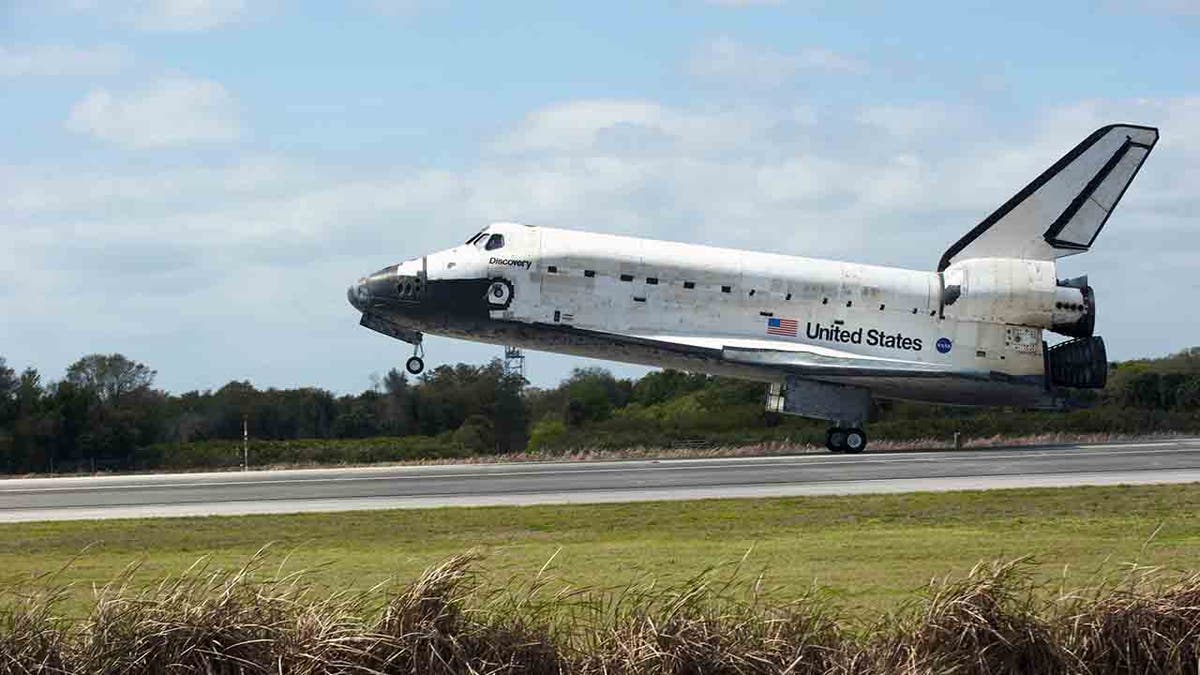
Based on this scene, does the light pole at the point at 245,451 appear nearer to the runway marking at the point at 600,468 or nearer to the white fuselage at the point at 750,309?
the runway marking at the point at 600,468

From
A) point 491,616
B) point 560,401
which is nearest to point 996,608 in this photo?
point 491,616

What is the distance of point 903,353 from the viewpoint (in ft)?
107

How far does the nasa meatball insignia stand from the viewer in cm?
3234

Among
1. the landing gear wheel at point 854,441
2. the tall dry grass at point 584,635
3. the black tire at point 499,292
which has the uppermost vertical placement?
the black tire at point 499,292

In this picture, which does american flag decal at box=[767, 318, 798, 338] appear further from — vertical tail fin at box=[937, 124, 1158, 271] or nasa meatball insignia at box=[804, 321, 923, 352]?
vertical tail fin at box=[937, 124, 1158, 271]

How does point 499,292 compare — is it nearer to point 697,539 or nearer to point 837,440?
point 837,440

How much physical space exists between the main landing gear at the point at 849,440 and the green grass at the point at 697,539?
1111 cm

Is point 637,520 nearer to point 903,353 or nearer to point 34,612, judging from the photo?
point 34,612

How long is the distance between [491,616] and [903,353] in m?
23.5

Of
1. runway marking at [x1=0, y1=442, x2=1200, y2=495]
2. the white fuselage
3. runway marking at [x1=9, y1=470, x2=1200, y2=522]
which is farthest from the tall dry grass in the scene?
the white fuselage

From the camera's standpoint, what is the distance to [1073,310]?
107 ft

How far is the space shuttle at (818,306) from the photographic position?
31250mm

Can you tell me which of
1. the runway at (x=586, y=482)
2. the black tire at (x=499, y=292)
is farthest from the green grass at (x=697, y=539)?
the black tire at (x=499, y=292)

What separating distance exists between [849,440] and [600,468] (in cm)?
696
